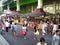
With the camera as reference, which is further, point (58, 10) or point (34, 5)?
point (34, 5)

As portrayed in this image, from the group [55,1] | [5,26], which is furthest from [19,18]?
[5,26]

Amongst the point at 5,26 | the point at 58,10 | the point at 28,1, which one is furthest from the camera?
the point at 28,1

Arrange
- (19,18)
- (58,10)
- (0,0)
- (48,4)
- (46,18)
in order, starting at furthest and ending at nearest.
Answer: (0,0)
(19,18)
(48,4)
(58,10)
(46,18)

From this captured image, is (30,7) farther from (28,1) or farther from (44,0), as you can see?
(44,0)

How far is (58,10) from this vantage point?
40844mm

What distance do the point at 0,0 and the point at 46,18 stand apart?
6977cm

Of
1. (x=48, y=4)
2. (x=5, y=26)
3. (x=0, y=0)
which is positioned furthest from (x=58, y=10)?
(x=0, y=0)

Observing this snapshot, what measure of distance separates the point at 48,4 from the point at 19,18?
9.51 meters

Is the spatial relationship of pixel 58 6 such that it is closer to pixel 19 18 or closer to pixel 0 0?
pixel 19 18

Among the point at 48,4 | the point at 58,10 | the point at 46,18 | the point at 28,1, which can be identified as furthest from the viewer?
the point at 28,1

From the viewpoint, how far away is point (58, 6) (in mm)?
40875

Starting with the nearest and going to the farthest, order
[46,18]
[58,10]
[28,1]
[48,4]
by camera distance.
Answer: [46,18] → [58,10] → [48,4] → [28,1]

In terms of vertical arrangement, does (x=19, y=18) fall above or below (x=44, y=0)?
below

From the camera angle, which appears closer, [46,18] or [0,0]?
[46,18]
